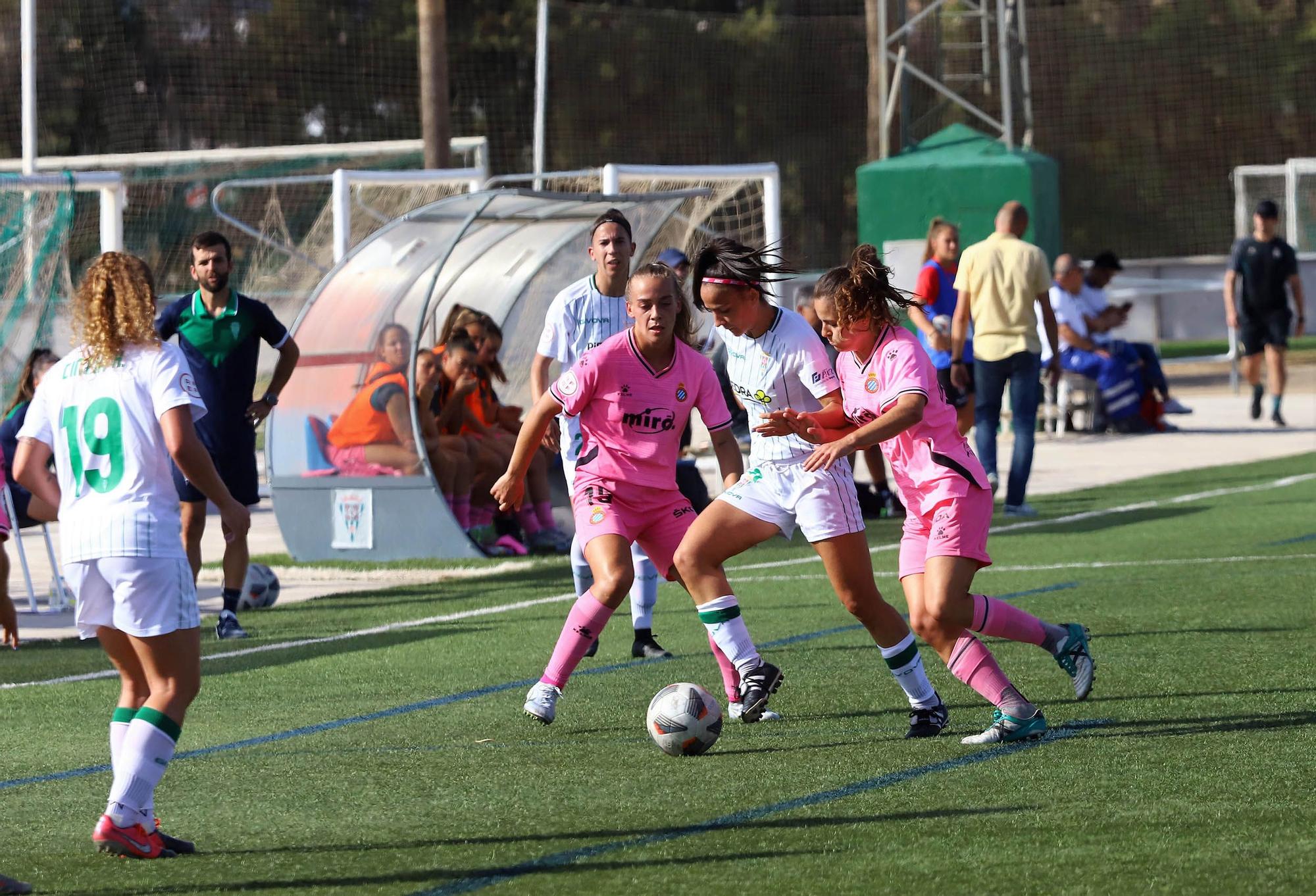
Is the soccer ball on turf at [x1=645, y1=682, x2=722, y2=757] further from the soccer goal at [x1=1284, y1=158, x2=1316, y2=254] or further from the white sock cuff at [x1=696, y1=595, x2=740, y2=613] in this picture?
the soccer goal at [x1=1284, y1=158, x2=1316, y2=254]

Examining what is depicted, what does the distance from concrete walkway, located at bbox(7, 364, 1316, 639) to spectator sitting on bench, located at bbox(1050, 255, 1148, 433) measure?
40 cm

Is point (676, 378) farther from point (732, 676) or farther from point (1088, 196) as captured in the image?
point (1088, 196)

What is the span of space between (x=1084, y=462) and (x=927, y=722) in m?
12.6

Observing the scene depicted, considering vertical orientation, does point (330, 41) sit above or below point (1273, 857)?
above

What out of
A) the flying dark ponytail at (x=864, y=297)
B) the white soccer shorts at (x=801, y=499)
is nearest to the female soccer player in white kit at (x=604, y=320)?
the white soccer shorts at (x=801, y=499)

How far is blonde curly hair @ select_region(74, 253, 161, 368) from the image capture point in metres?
5.41

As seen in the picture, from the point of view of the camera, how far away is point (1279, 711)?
692cm

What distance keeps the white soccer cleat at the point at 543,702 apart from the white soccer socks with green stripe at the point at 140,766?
1.98 m

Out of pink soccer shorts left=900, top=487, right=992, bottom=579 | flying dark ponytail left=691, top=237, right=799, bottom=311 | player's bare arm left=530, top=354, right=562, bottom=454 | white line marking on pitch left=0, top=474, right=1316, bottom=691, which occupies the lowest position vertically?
white line marking on pitch left=0, top=474, right=1316, bottom=691

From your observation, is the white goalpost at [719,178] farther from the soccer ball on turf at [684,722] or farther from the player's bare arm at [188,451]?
the player's bare arm at [188,451]

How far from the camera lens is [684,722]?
21.5ft

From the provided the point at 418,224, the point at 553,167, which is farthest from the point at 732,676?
the point at 553,167

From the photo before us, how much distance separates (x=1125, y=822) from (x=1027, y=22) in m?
45.1

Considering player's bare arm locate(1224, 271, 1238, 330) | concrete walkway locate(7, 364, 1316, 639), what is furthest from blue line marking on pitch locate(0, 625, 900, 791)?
player's bare arm locate(1224, 271, 1238, 330)
